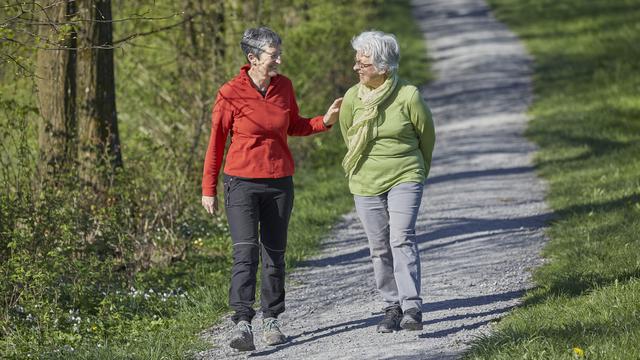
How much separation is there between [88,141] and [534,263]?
423cm

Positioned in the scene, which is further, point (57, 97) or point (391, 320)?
point (57, 97)

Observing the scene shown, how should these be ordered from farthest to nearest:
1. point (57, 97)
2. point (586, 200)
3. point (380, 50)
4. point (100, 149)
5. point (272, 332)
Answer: point (586, 200), point (100, 149), point (57, 97), point (272, 332), point (380, 50)

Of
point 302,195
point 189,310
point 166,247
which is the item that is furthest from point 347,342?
point 302,195

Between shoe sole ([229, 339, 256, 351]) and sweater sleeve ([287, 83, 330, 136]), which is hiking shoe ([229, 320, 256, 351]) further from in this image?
sweater sleeve ([287, 83, 330, 136])

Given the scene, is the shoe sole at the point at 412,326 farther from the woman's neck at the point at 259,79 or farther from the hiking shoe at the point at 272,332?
the woman's neck at the point at 259,79

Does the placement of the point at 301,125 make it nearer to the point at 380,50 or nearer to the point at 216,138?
the point at 216,138

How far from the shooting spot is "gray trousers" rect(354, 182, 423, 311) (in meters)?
6.88

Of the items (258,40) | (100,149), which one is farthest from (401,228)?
(100,149)

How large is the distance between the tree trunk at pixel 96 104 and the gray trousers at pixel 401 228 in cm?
390

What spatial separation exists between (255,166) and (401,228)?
966 mm

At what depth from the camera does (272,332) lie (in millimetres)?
7074

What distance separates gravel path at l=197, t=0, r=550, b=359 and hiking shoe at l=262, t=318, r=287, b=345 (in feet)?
0.16

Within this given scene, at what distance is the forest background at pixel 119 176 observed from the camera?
7.86 meters

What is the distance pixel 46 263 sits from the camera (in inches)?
324
